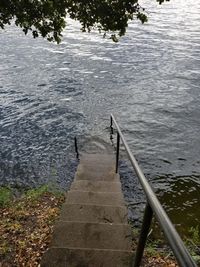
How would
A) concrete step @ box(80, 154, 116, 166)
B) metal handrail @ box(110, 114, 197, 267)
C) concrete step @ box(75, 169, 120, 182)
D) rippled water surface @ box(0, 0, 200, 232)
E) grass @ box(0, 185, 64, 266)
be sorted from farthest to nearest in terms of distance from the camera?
rippled water surface @ box(0, 0, 200, 232), concrete step @ box(80, 154, 116, 166), concrete step @ box(75, 169, 120, 182), grass @ box(0, 185, 64, 266), metal handrail @ box(110, 114, 197, 267)

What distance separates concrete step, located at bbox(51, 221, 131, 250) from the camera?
4.50 meters

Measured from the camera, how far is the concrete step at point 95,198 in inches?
249

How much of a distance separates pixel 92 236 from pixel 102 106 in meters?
13.2

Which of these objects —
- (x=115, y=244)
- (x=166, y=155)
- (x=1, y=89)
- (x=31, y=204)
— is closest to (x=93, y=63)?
(x=1, y=89)

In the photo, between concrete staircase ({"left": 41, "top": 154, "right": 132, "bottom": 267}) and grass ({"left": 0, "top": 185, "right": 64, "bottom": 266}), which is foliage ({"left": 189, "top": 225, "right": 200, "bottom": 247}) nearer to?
concrete staircase ({"left": 41, "top": 154, "right": 132, "bottom": 267})

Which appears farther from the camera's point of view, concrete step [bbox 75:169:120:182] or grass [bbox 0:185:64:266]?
concrete step [bbox 75:169:120:182]

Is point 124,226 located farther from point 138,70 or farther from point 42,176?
point 138,70

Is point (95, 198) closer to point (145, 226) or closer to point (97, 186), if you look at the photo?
point (97, 186)

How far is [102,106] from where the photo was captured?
17.6m

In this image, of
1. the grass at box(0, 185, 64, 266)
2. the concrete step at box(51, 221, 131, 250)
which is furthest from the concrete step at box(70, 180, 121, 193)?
the concrete step at box(51, 221, 131, 250)

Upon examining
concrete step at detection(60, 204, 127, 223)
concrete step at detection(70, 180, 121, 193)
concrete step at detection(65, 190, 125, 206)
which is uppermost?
concrete step at detection(60, 204, 127, 223)

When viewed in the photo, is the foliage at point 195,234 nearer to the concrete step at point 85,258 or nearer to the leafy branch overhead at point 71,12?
the concrete step at point 85,258

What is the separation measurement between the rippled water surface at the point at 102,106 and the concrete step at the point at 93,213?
398 cm

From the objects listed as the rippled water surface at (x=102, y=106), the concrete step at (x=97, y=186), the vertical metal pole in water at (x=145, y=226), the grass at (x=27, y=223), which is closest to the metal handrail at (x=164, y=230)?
the vertical metal pole in water at (x=145, y=226)
